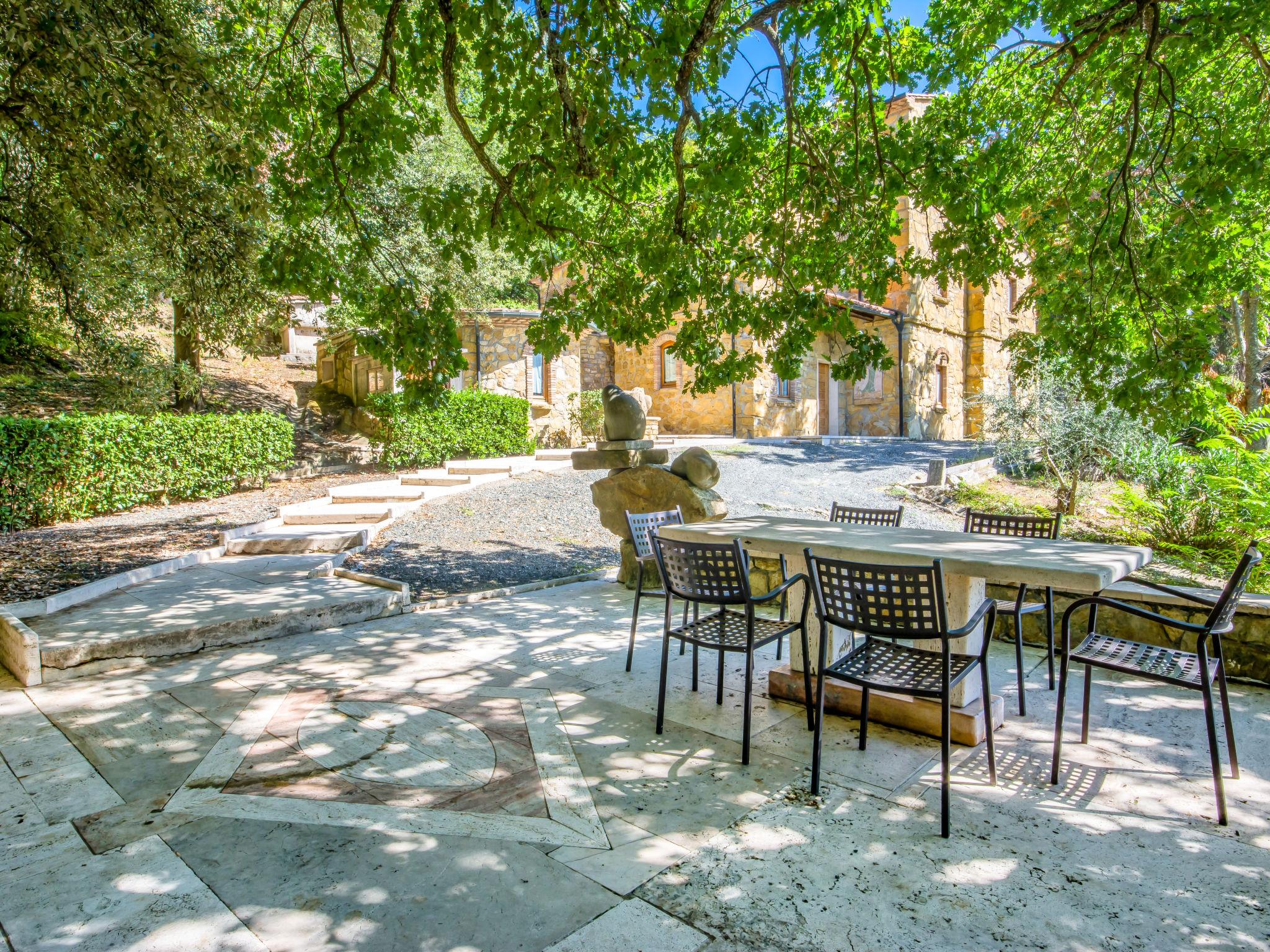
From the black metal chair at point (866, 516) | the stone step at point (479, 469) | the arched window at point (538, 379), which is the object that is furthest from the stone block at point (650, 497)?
the arched window at point (538, 379)

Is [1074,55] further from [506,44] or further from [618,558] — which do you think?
[618,558]

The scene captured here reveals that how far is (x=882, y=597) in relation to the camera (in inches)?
101

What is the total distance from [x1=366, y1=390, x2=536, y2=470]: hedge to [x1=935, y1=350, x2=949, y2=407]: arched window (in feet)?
42.8

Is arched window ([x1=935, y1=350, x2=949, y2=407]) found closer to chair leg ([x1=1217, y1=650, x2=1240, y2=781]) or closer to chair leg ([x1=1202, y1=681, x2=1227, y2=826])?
chair leg ([x1=1217, y1=650, x2=1240, y2=781])

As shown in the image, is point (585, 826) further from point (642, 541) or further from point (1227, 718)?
point (1227, 718)

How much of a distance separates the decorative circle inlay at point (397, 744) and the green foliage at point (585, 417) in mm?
12399

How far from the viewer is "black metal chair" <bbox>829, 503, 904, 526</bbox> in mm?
4727

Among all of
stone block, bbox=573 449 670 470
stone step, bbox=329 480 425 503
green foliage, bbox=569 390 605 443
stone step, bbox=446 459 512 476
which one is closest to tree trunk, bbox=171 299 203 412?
stone step, bbox=329 480 425 503

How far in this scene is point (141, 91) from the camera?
448cm

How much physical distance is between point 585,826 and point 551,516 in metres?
6.94

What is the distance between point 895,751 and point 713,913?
1.37 meters

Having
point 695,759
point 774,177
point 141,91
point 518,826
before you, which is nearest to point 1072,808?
point 695,759

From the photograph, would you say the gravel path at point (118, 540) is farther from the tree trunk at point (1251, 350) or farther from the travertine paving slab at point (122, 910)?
the tree trunk at point (1251, 350)

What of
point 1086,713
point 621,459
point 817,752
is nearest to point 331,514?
point 621,459
